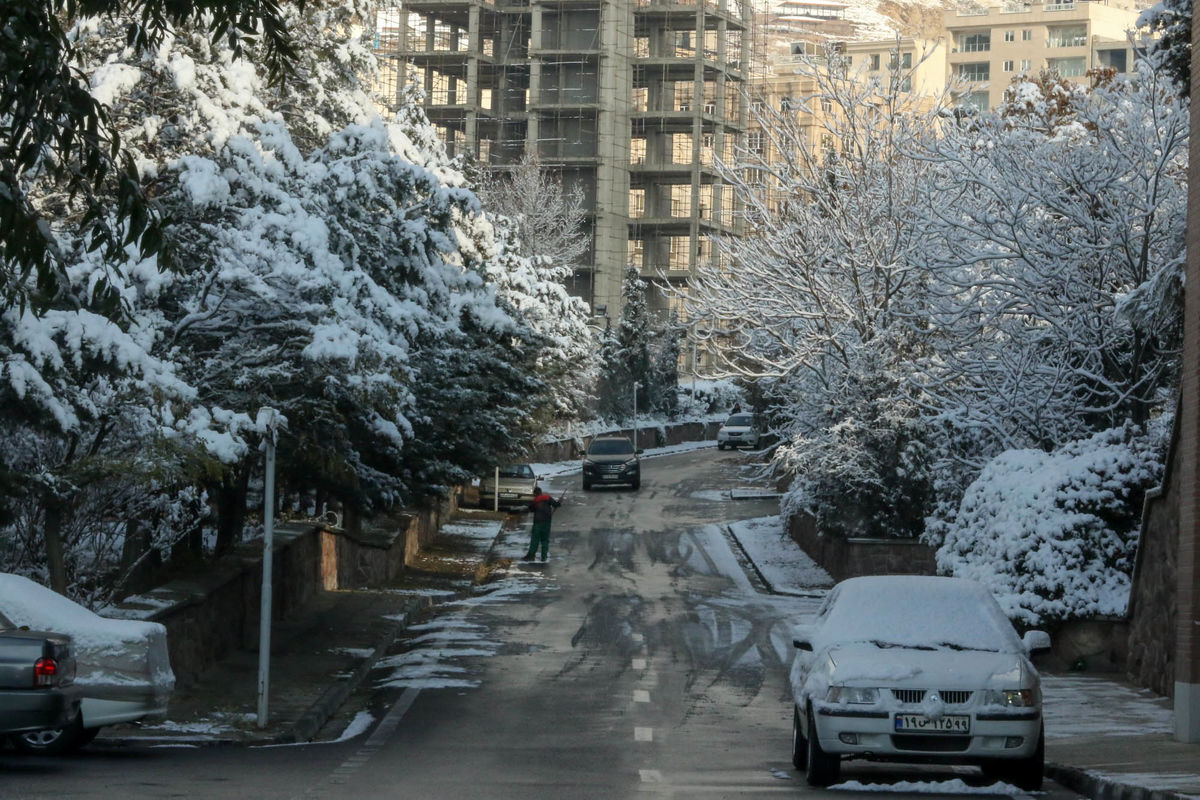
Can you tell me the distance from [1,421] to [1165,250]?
1687cm

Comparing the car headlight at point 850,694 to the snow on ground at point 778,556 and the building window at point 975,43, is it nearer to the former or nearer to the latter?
the snow on ground at point 778,556

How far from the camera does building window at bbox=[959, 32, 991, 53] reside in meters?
162

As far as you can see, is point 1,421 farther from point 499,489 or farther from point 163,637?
point 499,489

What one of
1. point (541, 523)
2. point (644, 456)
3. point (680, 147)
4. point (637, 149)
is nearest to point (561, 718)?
point (541, 523)

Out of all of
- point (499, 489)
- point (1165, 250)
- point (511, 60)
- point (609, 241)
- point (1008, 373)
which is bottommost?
point (499, 489)

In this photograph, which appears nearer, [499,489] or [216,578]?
[216,578]

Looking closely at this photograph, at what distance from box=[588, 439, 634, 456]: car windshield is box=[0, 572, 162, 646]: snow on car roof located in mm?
45441

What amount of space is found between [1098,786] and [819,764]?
1.97 meters

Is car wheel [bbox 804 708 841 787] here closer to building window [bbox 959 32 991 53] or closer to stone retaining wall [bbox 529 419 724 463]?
stone retaining wall [bbox 529 419 724 463]

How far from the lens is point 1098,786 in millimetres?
11820

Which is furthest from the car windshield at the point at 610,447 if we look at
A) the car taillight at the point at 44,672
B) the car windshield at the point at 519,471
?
the car taillight at the point at 44,672

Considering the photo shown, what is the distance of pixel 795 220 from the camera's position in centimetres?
3569

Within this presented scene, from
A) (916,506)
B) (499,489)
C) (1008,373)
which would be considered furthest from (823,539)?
(499,489)

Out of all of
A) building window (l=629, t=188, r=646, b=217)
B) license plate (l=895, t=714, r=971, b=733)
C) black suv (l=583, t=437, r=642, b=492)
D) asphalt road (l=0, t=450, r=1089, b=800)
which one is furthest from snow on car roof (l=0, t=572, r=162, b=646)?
building window (l=629, t=188, r=646, b=217)
